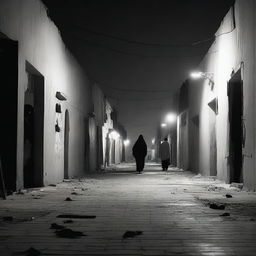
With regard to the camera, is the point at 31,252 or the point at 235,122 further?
the point at 235,122

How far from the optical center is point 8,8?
955 cm

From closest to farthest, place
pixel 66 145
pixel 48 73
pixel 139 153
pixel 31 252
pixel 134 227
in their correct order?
pixel 31 252 → pixel 134 227 → pixel 48 73 → pixel 66 145 → pixel 139 153

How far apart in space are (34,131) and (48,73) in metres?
1.89

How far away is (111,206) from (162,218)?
1.70 metres

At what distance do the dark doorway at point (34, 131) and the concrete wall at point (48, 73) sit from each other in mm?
285

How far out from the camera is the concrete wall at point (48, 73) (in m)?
10.3

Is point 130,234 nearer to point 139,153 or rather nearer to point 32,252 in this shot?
point 32,252

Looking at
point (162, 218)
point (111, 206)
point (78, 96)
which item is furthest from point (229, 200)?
point (78, 96)

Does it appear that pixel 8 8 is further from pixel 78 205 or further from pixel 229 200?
pixel 229 200

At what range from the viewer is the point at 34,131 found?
1275 centimetres

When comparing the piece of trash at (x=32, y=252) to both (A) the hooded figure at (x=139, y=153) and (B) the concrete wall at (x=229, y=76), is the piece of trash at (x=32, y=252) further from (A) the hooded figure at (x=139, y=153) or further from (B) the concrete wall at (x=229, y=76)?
(A) the hooded figure at (x=139, y=153)

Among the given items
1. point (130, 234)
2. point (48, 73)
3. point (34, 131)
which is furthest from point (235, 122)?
point (130, 234)

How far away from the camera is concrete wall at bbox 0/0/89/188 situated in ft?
33.8

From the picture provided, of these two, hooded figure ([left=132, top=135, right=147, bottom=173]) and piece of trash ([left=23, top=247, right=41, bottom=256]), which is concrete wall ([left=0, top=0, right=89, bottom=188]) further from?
piece of trash ([left=23, top=247, right=41, bottom=256])
